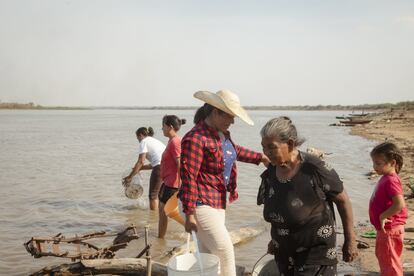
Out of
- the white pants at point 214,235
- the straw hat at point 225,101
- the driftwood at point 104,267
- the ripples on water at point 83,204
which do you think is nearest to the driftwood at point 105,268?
the driftwood at point 104,267

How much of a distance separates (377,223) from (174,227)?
4698mm

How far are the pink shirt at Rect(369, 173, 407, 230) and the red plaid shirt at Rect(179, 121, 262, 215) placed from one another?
135 cm

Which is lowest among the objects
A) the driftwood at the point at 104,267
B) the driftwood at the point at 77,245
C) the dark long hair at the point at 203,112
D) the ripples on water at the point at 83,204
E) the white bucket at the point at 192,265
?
the ripples on water at the point at 83,204

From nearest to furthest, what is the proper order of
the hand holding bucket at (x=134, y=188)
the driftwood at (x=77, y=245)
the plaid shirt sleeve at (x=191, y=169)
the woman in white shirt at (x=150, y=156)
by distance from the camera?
the plaid shirt sleeve at (x=191, y=169) < the driftwood at (x=77, y=245) < the woman in white shirt at (x=150, y=156) < the hand holding bucket at (x=134, y=188)

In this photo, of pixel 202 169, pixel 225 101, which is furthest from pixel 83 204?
pixel 225 101

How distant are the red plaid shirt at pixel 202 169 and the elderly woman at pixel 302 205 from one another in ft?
2.22

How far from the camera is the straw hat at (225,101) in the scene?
3340 millimetres

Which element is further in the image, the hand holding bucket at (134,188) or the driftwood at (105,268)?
the hand holding bucket at (134,188)

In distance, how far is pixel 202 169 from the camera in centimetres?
338

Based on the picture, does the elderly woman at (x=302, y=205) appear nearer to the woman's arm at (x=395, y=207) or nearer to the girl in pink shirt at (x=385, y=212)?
the woman's arm at (x=395, y=207)

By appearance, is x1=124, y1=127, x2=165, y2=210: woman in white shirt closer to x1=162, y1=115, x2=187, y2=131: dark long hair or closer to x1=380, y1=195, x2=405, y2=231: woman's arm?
x1=162, y1=115, x2=187, y2=131: dark long hair

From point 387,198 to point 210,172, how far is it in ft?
5.05

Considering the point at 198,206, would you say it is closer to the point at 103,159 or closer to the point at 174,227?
the point at 174,227

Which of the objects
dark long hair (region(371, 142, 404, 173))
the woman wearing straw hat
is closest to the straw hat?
the woman wearing straw hat
